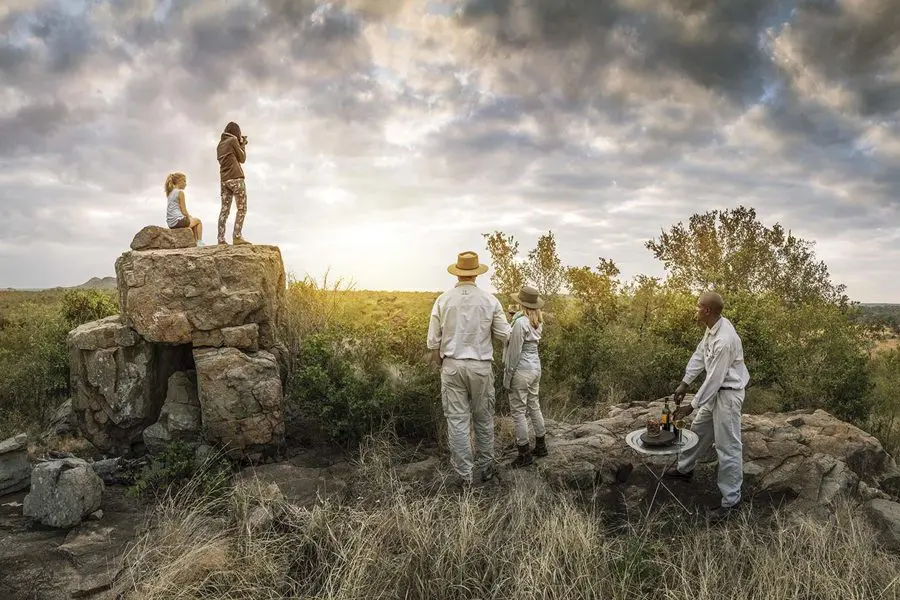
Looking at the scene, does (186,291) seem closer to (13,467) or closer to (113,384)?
(113,384)

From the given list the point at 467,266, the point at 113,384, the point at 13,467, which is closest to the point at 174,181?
the point at 113,384

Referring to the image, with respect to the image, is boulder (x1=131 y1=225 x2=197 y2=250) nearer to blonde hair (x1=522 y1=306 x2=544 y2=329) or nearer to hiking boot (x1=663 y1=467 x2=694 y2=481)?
blonde hair (x1=522 y1=306 x2=544 y2=329)

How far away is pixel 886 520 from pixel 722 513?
1682 mm

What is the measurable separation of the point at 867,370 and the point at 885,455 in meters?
3.97

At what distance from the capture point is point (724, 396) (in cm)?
572

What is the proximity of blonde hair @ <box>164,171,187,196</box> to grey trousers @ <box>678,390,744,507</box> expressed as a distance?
849 cm

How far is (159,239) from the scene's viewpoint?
8688mm

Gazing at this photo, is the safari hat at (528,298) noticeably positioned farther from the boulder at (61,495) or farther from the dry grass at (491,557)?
the boulder at (61,495)

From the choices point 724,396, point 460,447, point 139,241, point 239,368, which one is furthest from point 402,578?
point 139,241

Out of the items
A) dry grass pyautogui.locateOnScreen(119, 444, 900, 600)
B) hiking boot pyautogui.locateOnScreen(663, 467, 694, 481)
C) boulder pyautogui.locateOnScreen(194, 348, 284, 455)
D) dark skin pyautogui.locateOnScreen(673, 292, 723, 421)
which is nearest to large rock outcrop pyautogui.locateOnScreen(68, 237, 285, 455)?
boulder pyautogui.locateOnScreen(194, 348, 284, 455)

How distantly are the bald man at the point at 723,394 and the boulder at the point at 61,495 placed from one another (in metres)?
6.36

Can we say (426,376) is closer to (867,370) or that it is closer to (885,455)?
(885,455)

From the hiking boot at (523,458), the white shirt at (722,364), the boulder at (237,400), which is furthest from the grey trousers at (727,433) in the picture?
the boulder at (237,400)

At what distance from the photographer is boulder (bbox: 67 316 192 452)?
8141 millimetres
